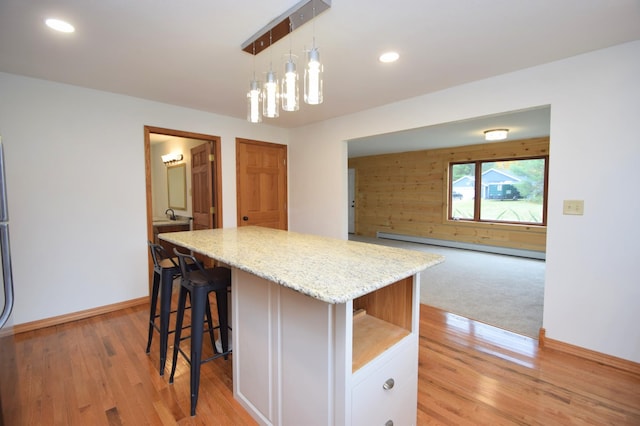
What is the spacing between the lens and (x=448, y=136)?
535cm

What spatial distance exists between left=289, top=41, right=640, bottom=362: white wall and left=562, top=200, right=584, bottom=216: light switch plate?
32mm

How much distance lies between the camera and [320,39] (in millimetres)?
2029

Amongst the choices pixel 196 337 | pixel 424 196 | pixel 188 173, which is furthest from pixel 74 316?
pixel 424 196

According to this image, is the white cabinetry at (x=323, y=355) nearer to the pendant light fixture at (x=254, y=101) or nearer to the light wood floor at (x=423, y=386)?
the light wood floor at (x=423, y=386)

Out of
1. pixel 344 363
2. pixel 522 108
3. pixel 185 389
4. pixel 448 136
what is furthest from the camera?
pixel 448 136

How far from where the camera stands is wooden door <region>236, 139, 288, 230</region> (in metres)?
4.22

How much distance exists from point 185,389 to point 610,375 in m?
2.90

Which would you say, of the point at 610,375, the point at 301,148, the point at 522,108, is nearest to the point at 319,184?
the point at 301,148

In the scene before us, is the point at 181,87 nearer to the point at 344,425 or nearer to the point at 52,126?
the point at 52,126

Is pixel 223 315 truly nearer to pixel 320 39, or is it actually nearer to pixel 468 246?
pixel 320 39

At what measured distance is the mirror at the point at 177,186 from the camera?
529 cm

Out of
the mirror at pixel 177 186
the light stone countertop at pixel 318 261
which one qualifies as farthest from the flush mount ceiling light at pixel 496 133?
the mirror at pixel 177 186

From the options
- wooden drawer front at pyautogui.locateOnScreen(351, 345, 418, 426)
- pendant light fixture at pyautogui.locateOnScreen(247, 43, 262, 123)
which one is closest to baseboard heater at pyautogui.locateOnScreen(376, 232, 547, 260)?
wooden drawer front at pyautogui.locateOnScreen(351, 345, 418, 426)

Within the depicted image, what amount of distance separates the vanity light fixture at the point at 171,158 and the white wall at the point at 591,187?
15.8 ft
